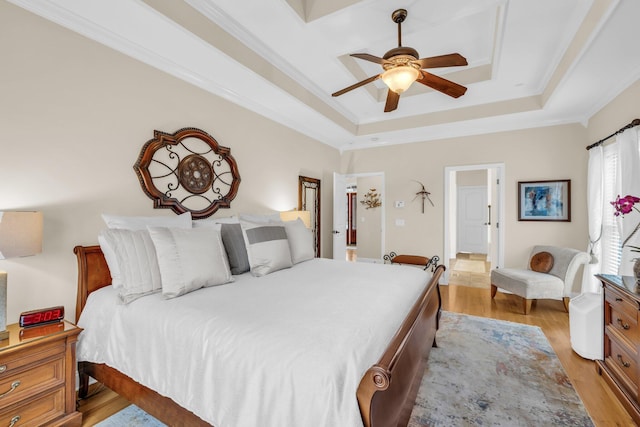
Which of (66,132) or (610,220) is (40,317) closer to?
(66,132)

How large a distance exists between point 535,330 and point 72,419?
3986 mm

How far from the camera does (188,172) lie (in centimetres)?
279

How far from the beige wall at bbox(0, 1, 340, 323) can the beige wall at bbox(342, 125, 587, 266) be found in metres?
3.76

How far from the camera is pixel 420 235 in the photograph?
17.1ft

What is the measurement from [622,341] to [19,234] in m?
3.79

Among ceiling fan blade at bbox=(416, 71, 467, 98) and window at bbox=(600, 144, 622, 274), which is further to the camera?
window at bbox=(600, 144, 622, 274)

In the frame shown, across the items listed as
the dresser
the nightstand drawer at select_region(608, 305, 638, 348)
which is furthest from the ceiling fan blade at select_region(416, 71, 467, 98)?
the nightstand drawer at select_region(608, 305, 638, 348)

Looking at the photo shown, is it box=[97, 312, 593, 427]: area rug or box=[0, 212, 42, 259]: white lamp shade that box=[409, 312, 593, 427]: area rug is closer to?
box=[97, 312, 593, 427]: area rug

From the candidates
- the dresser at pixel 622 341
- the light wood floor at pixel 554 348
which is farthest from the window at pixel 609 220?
the dresser at pixel 622 341

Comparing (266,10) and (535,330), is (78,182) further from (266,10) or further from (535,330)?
(535,330)

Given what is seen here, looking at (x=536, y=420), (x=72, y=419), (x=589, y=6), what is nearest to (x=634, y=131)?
(x=589, y=6)

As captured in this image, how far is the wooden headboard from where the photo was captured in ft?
6.48

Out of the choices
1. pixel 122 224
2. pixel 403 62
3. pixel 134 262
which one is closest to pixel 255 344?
pixel 134 262

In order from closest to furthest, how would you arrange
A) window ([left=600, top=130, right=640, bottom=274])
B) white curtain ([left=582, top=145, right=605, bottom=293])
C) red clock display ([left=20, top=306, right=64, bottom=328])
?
red clock display ([left=20, top=306, right=64, bottom=328]) < window ([left=600, top=130, right=640, bottom=274]) < white curtain ([left=582, top=145, right=605, bottom=293])
